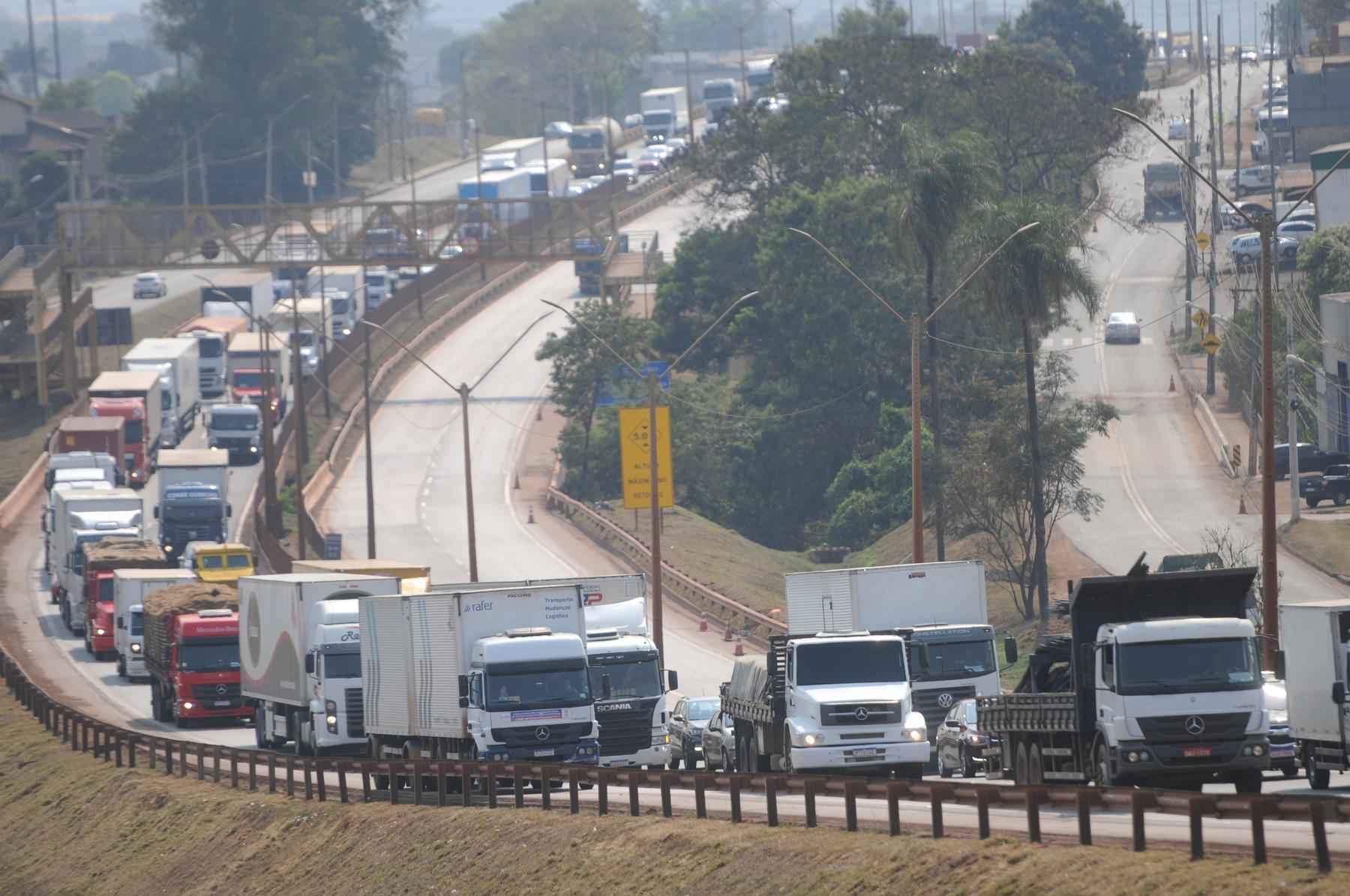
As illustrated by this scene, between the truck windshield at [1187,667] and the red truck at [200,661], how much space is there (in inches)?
1103

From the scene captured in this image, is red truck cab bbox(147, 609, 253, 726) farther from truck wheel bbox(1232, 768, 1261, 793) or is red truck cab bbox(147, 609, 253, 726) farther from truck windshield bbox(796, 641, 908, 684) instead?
truck wheel bbox(1232, 768, 1261, 793)

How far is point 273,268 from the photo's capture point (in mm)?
110062

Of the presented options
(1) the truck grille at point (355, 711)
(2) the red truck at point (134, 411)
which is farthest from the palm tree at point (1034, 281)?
(2) the red truck at point (134, 411)

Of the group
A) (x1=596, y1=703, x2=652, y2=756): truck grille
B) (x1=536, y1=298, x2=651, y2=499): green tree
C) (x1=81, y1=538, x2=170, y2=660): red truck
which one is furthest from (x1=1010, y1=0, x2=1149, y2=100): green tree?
A: (x1=596, y1=703, x2=652, y2=756): truck grille

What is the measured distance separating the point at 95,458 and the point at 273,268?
1040 inches

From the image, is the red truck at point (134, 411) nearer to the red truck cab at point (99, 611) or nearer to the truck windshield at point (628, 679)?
the red truck cab at point (99, 611)

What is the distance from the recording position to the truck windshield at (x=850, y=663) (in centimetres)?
3266

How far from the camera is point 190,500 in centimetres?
8012

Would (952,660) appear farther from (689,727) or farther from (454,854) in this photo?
(454,854)

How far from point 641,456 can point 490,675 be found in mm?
33431

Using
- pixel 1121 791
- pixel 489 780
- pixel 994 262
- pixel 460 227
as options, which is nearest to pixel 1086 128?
pixel 460 227

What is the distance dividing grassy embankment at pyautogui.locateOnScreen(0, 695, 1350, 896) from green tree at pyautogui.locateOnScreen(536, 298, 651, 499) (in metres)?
54.5

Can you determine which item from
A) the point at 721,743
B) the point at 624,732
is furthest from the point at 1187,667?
the point at 721,743

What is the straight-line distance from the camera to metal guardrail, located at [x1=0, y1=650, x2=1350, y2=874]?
2030cm
